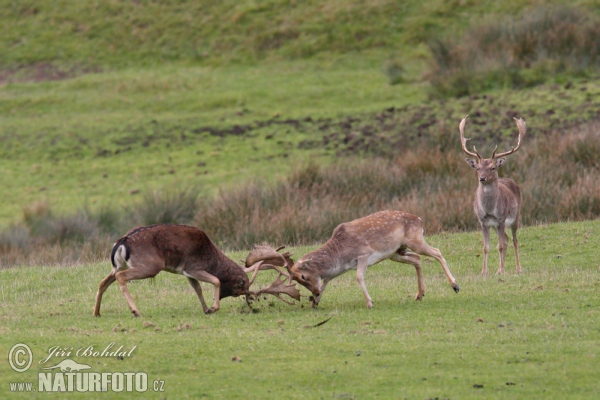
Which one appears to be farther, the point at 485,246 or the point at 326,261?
the point at 485,246

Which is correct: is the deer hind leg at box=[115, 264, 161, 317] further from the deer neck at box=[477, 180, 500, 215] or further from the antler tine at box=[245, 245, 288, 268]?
the deer neck at box=[477, 180, 500, 215]

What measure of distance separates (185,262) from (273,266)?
39.9 inches

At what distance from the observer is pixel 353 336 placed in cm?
947

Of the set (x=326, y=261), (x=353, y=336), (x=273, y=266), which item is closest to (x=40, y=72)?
(x=273, y=266)

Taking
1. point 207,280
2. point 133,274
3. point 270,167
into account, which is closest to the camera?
point 133,274

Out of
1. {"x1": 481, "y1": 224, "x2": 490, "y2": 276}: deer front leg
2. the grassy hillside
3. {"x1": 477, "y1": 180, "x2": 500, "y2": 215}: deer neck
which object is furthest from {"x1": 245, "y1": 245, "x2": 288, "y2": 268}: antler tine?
the grassy hillside

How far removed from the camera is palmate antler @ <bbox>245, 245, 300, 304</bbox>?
11039 mm

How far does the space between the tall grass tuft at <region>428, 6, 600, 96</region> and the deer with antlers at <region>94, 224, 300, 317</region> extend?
21.3 meters

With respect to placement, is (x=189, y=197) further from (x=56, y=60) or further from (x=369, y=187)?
(x=56, y=60)

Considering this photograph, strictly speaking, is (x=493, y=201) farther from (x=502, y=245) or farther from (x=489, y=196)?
(x=502, y=245)

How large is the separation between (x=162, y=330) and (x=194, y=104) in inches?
1029

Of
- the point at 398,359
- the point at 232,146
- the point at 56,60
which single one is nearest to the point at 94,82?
the point at 56,60

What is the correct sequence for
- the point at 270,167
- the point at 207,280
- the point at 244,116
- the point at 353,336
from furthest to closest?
the point at 244,116, the point at 270,167, the point at 207,280, the point at 353,336

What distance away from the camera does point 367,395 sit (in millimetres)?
7621
